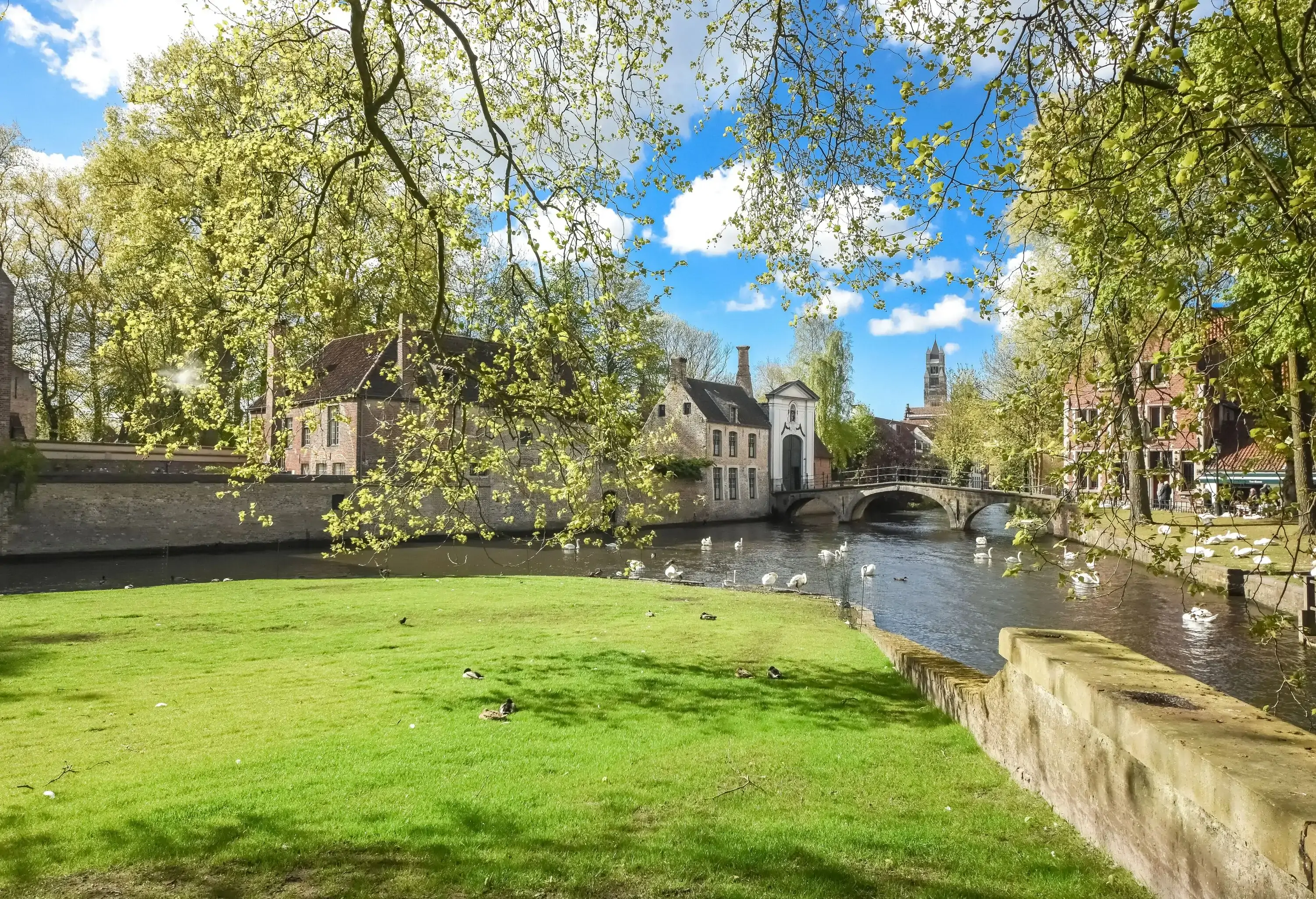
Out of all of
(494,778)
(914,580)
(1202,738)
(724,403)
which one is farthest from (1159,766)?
(724,403)

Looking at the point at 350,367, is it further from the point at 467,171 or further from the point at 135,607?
the point at 467,171

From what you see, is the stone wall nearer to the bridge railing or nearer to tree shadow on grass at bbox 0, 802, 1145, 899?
tree shadow on grass at bbox 0, 802, 1145, 899

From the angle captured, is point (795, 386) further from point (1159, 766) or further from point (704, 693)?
point (1159, 766)

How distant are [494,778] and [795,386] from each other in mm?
52790

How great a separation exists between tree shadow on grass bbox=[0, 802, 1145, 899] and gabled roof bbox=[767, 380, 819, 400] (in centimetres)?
5190

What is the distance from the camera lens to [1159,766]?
3.67 metres

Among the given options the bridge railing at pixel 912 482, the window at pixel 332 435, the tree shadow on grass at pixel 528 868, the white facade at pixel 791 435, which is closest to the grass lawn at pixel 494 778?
the tree shadow on grass at pixel 528 868

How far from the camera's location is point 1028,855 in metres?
4.38

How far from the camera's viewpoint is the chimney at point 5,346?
2598cm

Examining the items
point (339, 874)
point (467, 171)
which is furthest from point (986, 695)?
point (467, 171)

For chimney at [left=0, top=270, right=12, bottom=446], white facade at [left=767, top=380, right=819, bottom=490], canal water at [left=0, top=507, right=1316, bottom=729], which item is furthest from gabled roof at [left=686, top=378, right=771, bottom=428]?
chimney at [left=0, top=270, right=12, bottom=446]

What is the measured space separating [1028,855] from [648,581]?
15.6 m

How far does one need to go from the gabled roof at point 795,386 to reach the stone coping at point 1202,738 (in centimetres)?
5098

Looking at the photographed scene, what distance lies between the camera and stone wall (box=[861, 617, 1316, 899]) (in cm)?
303
